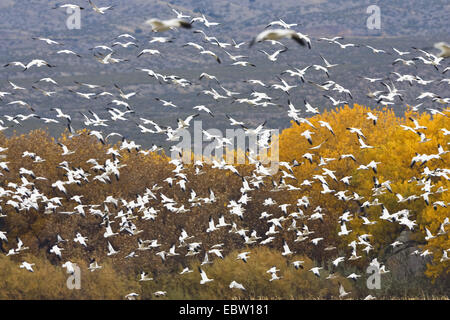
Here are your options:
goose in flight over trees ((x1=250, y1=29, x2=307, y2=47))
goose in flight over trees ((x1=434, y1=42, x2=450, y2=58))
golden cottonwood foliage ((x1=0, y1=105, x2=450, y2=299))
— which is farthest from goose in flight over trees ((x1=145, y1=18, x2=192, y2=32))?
golden cottonwood foliage ((x1=0, y1=105, x2=450, y2=299))

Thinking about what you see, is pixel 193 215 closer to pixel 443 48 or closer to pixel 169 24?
pixel 443 48

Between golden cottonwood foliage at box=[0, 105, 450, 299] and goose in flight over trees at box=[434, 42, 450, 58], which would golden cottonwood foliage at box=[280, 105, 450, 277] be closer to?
golden cottonwood foliage at box=[0, 105, 450, 299]

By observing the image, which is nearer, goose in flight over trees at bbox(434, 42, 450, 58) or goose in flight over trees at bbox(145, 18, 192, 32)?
goose in flight over trees at bbox(145, 18, 192, 32)

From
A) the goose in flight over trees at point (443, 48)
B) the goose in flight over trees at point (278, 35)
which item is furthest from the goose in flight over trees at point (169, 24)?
the goose in flight over trees at point (443, 48)

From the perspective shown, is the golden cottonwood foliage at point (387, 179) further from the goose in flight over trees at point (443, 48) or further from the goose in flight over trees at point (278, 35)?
the goose in flight over trees at point (278, 35)

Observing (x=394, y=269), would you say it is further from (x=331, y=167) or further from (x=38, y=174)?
(x=38, y=174)

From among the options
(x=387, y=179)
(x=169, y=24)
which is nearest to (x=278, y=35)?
(x=169, y=24)

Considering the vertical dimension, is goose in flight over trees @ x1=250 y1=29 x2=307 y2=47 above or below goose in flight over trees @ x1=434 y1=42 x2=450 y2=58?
below

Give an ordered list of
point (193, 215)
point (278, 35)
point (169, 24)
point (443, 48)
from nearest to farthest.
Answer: point (278, 35) < point (169, 24) < point (443, 48) < point (193, 215)
